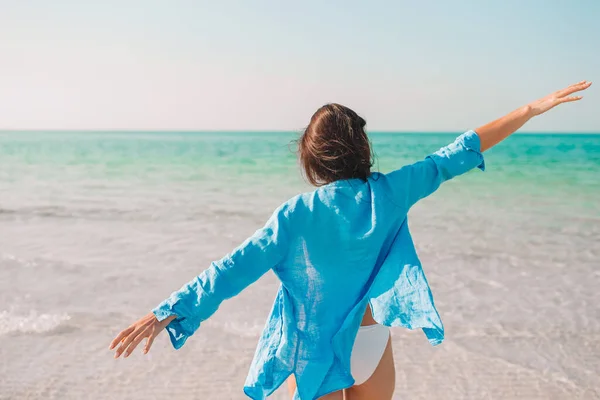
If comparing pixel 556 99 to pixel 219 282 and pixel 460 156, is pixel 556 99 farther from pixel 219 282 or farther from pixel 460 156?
pixel 219 282

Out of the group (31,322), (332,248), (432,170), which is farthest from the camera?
(31,322)

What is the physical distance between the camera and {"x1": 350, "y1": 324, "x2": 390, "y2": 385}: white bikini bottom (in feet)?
6.34

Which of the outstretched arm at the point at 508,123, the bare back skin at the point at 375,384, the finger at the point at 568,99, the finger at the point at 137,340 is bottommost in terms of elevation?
the bare back skin at the point at 375,384

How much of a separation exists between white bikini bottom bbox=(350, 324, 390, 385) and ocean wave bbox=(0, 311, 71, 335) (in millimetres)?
3026

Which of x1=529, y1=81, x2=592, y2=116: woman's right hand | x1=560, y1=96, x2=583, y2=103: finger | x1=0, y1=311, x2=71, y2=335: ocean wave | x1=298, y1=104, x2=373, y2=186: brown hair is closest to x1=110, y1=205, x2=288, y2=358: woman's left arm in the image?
x1=298, y1=104, x2=373, y2=186: brown hair

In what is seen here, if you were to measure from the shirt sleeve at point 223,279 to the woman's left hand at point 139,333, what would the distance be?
0.11 ft

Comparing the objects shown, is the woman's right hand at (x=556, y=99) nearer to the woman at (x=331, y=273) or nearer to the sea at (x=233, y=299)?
the woman at (x=331, y=273)

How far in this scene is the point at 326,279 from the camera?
1824mm

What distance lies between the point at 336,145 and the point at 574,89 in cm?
97

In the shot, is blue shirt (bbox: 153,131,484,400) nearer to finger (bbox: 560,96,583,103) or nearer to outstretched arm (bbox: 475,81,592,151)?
outstretched arm (bbox: 475,81,592,151)

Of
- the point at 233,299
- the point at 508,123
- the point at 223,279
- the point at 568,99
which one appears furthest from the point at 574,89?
the point at 233,299

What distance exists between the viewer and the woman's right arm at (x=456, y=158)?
1.88 metres

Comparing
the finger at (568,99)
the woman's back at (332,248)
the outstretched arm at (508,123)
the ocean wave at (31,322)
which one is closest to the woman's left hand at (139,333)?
the woman's back at (332,248)

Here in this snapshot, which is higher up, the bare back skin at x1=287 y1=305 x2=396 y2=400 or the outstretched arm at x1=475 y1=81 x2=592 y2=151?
the outstretched arm at x1=475 y1=81 x2=592 y2=151
